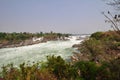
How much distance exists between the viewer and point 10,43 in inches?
4998

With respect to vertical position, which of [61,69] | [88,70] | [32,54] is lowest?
[32,54]

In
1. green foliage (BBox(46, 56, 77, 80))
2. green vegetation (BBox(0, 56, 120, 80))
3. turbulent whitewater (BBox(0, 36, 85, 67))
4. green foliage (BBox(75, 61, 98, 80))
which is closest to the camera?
green vegetation (BBox(0, 56, 120, 80))

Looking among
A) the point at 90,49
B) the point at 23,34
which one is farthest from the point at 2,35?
the point at 90,49

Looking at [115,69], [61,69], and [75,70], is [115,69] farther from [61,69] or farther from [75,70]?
[61,69]

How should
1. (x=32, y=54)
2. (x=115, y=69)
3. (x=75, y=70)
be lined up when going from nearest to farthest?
1. (x=75, y=70)
2. (x=115, y=69)
3. (x=32, y=54)

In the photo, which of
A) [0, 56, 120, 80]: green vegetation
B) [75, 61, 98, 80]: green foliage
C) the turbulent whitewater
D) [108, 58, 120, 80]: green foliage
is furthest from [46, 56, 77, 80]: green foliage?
the turbulent whitewater

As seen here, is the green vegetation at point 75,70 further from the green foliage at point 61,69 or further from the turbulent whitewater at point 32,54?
the turbulent whitewater at point 32,54

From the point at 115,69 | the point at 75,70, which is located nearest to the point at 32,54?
the point at 75,70

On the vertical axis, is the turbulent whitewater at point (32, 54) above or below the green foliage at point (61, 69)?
below

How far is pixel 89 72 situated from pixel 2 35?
137m

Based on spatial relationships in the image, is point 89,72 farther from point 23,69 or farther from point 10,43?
point 10,43

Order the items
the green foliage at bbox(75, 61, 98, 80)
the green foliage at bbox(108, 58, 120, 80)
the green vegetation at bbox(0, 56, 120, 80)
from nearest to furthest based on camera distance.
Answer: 1. the green vegetation at bbox(0, 56, 120, 80)
2. the green foliage at bbox(108, 58, 120, 80)
3. the green foliage at bbox(75, 61, 98, 80)

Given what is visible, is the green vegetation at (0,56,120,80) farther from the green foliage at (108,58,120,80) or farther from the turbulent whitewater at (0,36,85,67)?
the turbulent whitewater at (0,36,85,67)

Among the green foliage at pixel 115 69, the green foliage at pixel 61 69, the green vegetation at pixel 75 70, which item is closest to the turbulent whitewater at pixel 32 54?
the green foliage at pixel 61 69
